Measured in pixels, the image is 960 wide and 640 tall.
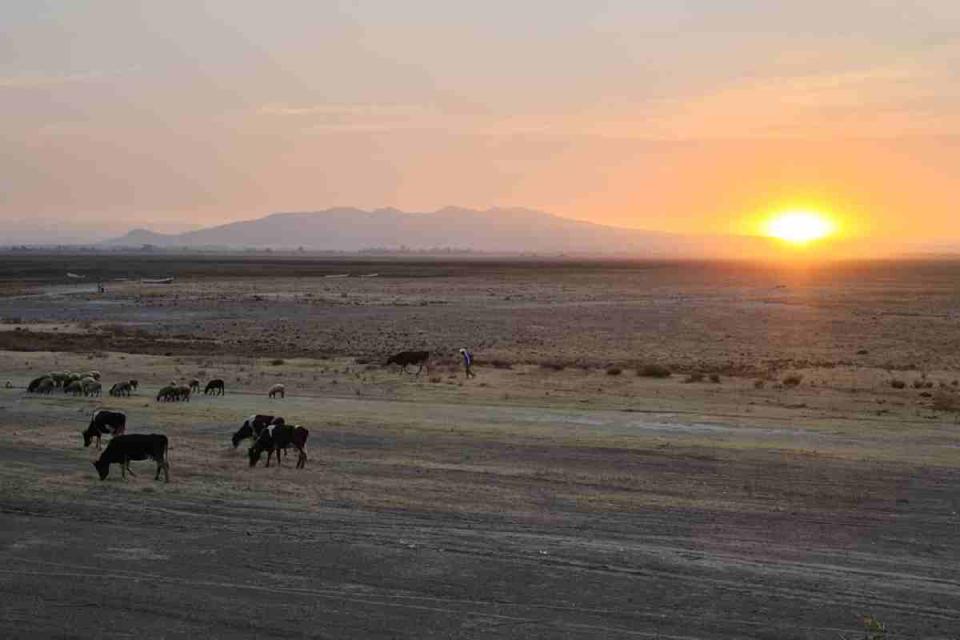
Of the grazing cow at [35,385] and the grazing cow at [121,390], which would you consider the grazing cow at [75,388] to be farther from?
the grazing cow at [35,385]

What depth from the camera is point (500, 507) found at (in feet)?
48.5

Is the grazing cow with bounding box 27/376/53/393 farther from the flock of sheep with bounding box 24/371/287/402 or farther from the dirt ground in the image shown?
the dirt ground

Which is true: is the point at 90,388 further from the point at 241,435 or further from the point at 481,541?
the point at 481,541

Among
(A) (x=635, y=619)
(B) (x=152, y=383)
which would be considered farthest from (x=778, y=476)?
(B) (x=152, y=383)

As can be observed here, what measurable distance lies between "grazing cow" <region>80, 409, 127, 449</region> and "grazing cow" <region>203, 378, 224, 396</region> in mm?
8562

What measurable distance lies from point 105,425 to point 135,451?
3.19 m

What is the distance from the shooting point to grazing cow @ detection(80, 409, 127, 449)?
18.7 metres

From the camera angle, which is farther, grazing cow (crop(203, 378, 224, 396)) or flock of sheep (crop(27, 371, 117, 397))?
grazing cow (crop(203, 378, 224, 396))

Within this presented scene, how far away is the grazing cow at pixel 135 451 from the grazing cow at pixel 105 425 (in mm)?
2369

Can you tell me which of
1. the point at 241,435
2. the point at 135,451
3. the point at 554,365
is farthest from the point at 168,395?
the point at 554,365

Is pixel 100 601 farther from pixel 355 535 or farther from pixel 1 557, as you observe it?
pixel 355 535

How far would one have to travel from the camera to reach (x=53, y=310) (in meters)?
66.7

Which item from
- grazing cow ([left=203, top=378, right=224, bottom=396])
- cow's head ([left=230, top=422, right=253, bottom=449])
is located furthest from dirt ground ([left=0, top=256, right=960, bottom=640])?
grazing cow ([left=203, top=378, right=224, bottom=396])

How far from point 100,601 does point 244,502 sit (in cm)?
418
